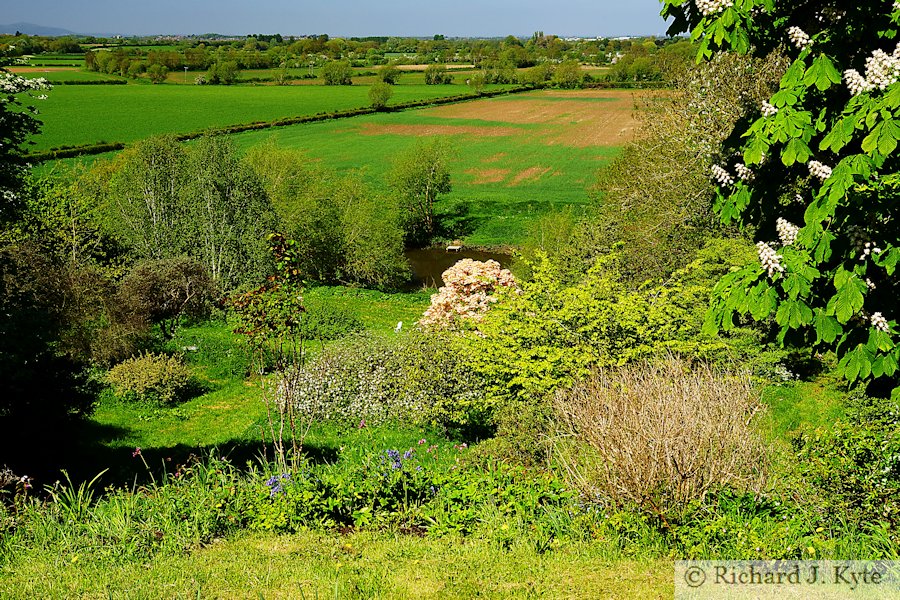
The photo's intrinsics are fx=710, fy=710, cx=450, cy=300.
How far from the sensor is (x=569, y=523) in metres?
6.96

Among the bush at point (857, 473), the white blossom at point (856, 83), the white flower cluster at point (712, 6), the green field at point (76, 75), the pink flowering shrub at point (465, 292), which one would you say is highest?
the green field at point (76, 75)

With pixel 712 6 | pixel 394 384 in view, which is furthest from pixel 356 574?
pixel 394 384

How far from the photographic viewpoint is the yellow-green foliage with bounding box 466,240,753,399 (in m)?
13.2

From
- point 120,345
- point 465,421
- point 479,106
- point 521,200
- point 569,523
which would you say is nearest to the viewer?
point 569,523

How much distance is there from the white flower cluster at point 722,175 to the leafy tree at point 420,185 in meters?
50.8

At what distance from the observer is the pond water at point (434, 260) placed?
47.7 meters

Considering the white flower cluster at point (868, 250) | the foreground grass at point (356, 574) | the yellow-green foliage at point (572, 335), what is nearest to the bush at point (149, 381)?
the yellow-green foliage at point (572, 335)

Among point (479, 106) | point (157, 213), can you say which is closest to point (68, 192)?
point (157, 213)

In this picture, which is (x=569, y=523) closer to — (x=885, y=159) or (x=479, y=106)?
(x=885, y=159)

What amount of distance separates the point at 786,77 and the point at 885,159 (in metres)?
0.98

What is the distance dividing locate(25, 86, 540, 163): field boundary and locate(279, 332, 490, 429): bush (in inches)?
928

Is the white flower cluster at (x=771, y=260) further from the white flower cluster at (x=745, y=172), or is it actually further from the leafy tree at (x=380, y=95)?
the leafy tree at (x=380, y=95)

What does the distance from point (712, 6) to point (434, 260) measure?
1849 inches

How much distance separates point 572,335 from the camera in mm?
13805
